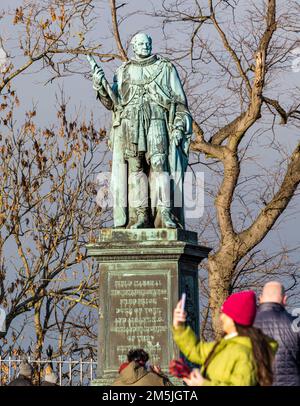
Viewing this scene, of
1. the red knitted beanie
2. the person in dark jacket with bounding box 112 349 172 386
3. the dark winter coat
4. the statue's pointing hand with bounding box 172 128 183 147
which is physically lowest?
the red knitted beanie

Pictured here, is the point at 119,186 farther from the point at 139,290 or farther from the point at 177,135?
the point at 139,290

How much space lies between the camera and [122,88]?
53.9 feet

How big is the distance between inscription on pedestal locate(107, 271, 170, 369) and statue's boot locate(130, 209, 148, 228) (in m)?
0.63

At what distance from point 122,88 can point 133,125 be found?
0.52 meters

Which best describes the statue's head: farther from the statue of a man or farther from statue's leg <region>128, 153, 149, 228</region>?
statue's leg <region>128, 153, 149, 228</region>

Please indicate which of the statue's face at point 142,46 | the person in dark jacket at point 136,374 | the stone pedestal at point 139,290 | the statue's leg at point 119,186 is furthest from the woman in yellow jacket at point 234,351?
the statue's face at point 142,46

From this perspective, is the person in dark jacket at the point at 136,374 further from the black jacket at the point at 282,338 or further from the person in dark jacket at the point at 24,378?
the black jacket at the point at 282,338

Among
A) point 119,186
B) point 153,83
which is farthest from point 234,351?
point 153,83

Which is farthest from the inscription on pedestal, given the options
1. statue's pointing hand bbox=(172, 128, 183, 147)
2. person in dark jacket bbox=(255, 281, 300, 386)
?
person in dark jacket bbox=(255, 281, 300, 386)

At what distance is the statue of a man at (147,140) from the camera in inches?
634

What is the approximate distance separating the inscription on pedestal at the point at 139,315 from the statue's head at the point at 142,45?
279cm

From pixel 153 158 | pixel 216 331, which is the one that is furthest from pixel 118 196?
pixel 216 331

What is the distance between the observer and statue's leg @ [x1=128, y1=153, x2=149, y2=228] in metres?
16.1

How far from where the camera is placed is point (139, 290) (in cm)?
1562
